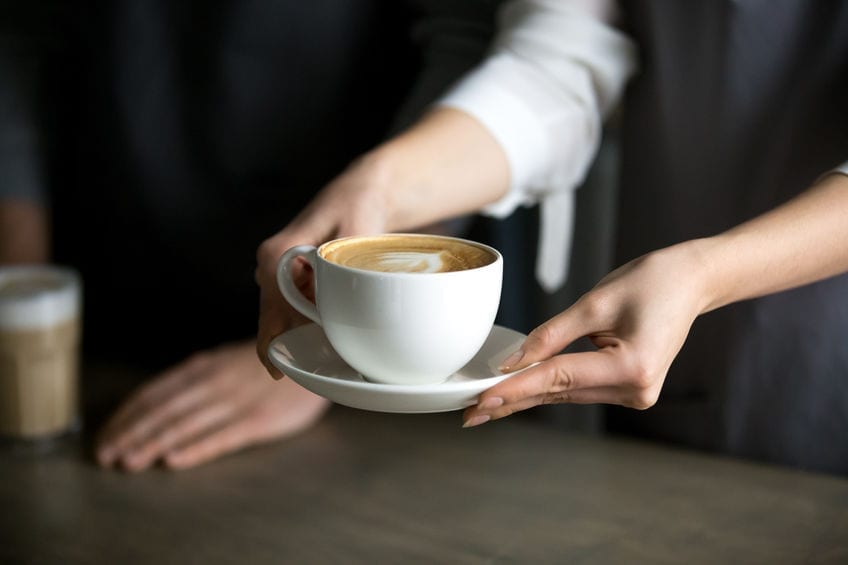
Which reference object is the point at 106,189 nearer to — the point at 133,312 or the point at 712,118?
the point at 133,312

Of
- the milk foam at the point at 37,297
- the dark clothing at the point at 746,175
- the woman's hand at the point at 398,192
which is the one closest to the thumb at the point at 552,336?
the woman's hand at the point at 398,192

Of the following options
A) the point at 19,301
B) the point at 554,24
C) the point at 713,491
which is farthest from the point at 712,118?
the point at 19,301

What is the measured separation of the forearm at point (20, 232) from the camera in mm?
875

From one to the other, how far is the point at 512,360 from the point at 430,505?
0.21m

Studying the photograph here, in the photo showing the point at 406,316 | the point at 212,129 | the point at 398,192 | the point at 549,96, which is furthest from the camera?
the point at 212,129

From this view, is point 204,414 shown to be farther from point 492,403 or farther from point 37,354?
point 492,403

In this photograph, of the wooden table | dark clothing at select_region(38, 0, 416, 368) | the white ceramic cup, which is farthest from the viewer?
dark clothing at select_region(38, 0, 416, 368)

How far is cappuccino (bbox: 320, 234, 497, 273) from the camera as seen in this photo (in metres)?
0.36

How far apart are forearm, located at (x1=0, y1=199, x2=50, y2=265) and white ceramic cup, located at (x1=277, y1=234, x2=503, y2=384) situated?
1.97 ft

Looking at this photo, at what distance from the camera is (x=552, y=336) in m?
0.35

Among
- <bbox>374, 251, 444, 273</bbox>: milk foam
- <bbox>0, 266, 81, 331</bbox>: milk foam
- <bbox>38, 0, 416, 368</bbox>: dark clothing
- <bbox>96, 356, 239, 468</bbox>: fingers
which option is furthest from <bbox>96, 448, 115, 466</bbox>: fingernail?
<bbox>374, 251, 444, 273</bbox>: milk foam

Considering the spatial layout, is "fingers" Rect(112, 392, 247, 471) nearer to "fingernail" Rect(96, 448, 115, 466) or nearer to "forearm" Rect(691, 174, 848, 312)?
"fingernail" Rect(96, 448, 115, 466)

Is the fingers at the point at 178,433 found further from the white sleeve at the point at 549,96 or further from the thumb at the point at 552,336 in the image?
the thumb at the point at 552,336

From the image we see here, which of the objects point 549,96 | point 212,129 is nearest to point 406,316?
point 549,96
